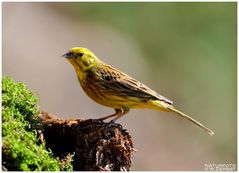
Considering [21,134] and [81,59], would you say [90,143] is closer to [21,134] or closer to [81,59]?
[21,134]

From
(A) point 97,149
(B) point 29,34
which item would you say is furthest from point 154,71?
(A) point 97,149

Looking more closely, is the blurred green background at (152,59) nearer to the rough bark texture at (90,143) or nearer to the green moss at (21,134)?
the rough bark texture at (90,143)

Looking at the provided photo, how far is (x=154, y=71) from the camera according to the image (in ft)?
59.8

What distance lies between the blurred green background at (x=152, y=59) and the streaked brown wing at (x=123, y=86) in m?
7.02

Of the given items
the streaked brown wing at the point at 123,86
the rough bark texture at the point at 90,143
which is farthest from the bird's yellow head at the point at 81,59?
the rough bark texture at the point at 90,143

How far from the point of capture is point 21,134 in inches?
231

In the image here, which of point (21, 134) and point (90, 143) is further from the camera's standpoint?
point (90, 143)

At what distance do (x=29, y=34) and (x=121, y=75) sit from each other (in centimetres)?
1100

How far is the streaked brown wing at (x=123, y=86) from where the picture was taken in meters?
7.63

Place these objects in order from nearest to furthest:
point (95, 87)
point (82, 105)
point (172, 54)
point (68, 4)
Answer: point (95, 87), point (82, 105), point (172, 54), point (68, 4)

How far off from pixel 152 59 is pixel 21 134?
12.9m

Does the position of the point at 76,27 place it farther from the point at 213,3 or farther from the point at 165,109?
the point at 165,109

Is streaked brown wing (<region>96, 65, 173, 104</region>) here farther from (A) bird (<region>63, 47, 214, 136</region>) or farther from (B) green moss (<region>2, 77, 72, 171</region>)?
(B) green moss (<region>2, 77, 72, 171</region>)

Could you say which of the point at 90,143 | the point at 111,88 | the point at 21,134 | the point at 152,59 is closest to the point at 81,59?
the point at 111,88
